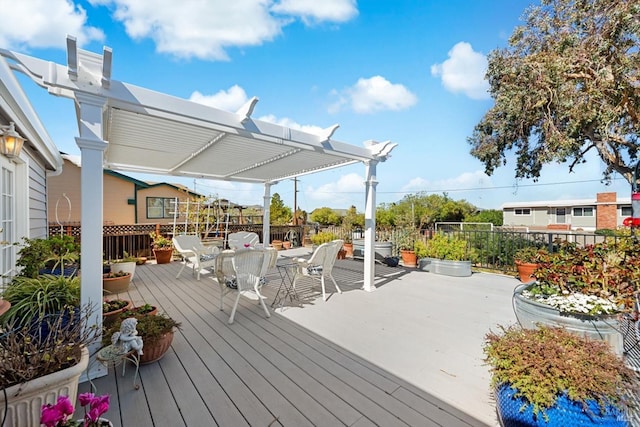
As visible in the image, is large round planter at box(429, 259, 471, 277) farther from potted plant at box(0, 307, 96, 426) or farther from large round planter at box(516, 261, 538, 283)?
potted plant at box(0, 307, 96, 426)

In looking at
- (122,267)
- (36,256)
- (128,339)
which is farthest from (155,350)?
(122,267)

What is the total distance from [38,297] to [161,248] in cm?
584

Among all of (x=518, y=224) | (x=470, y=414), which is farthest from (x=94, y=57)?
(x=518, y=224)

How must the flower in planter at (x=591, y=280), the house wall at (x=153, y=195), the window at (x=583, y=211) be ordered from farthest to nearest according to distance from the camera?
the window at (x=583, y=211) → the house wall at (x=153, y=195) → the flower in planter at (x=591, y=280)

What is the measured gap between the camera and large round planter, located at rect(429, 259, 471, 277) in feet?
19.6

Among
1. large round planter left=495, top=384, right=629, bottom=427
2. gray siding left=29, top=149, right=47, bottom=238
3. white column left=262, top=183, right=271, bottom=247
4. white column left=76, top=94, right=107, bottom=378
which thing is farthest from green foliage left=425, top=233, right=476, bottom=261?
gray siding left=29, top=149, right=47, bottom=238

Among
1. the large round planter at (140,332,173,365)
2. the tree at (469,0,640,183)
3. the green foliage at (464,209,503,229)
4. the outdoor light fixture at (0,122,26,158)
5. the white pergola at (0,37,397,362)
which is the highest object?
the tree at (469,0,640,183)

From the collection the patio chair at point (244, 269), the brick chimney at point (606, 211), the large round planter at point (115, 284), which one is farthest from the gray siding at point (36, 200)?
the brick chimney at point (606, 211)

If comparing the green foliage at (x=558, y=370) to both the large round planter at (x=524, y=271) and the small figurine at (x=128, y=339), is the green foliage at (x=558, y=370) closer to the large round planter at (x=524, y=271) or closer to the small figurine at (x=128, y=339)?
the small figurine at (x=128, y=339)

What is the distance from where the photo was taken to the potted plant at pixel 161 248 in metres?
7.51

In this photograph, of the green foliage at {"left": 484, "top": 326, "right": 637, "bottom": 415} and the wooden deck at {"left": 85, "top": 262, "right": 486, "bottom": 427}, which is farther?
the wooden deck at {"left": 85, "top": 262, "right": 486, "bottom": 427}

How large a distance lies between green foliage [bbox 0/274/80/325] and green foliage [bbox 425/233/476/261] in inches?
246

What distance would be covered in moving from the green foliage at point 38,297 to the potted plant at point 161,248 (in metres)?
5.22

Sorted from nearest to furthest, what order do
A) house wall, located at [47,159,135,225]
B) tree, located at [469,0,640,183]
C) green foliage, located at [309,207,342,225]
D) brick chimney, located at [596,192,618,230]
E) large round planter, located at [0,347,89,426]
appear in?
1. large round planter, located at [0,347,89,426]
2. tree, located at [469,0,640,183]
3. house wall, located at [47,159,135,225]
4. brick chimney, located at [596,192,618,230]
5. green foliage, located at [309,207,342,225]
